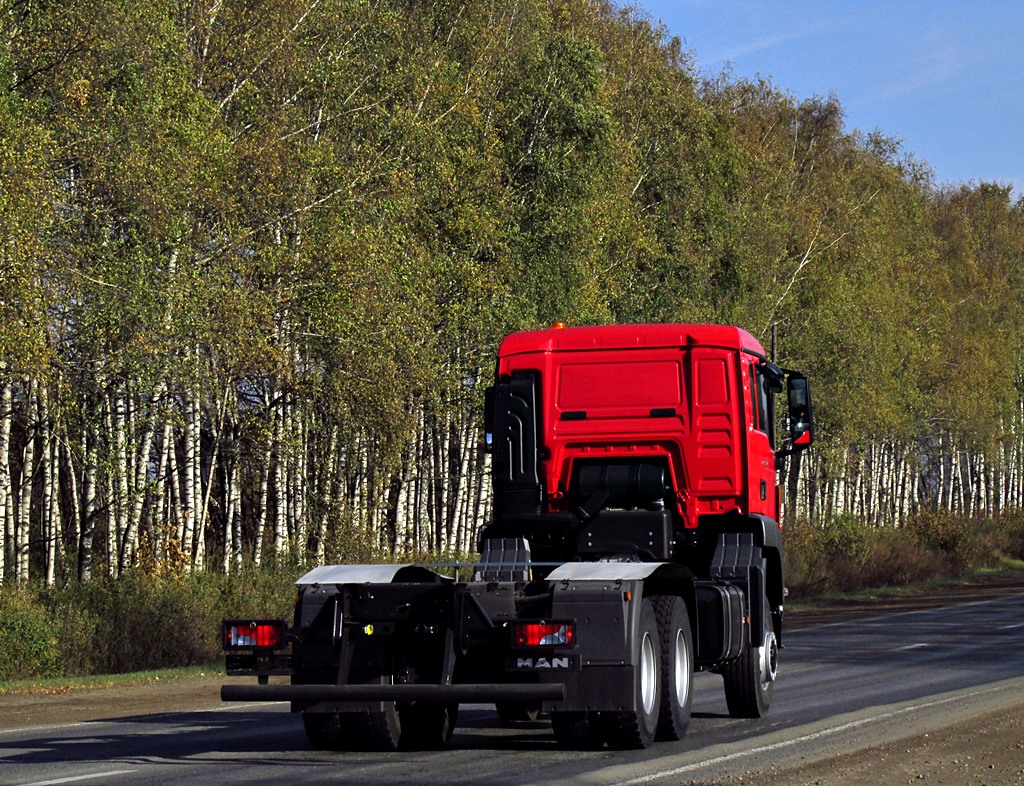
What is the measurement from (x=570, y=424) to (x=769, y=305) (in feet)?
128

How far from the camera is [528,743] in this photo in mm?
12141

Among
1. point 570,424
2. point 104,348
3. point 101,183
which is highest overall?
point 101,183

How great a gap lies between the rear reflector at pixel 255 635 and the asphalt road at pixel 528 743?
2.66ft

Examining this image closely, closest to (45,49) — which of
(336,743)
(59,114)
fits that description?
(59,114)

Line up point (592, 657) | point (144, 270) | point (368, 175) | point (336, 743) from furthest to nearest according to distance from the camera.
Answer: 1. point (368, 175)
2. point (144, 270)
3. point (336, 743)
4. point (592, 657)

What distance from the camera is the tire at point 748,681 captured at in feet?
44.8

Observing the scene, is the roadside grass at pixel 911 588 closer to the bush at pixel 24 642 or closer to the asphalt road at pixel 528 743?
the asphalt road at pixel 528 743

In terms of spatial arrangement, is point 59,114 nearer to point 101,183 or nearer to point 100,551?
point 101,183

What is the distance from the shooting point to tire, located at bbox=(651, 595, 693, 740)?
11.5 meters

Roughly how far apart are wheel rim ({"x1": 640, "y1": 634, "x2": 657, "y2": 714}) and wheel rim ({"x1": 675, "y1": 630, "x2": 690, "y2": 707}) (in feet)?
1.41

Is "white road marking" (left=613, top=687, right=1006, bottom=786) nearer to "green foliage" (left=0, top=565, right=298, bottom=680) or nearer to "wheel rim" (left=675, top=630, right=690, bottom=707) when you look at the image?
"wheel rim" (left=675, top=630, right=690, bottom=707)

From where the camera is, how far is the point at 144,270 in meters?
22.7

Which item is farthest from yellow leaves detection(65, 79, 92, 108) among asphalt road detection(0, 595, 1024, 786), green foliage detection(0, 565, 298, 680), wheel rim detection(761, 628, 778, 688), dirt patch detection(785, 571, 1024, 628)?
dirt patch detection(785, 571, 1024, 628)

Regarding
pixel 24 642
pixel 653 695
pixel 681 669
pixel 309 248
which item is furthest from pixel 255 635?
pixel 309 248
